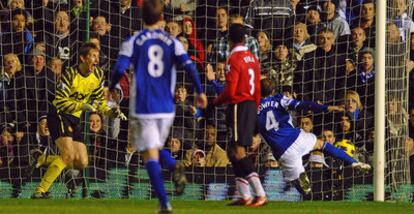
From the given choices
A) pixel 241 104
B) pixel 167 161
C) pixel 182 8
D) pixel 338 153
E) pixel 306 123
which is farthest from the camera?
pixel 182 8

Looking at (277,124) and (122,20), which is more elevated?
(122,20)

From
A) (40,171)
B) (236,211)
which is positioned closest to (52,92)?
(40,171)

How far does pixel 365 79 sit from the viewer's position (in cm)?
1841

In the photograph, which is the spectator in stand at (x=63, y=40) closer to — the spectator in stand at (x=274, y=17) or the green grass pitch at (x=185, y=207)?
the spectator in stand at (x=274, y=17)

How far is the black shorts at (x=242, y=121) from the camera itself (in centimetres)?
1412

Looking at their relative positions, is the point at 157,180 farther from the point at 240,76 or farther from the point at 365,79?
the point at 365,79

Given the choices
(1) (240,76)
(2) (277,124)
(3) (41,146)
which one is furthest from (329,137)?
(1) (240,76)

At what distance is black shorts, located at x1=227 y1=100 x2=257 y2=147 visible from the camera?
14117mm

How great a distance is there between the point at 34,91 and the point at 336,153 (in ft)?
14.2

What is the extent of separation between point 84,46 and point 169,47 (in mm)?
5339

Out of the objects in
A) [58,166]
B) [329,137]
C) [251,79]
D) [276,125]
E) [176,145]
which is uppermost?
[251,79]

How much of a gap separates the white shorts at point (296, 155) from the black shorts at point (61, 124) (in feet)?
9.37

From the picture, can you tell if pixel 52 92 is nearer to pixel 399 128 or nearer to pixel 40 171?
pixel 40 171

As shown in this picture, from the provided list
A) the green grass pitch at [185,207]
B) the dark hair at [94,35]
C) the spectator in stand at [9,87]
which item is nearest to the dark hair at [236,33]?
the green grass pitch at [185,207]
